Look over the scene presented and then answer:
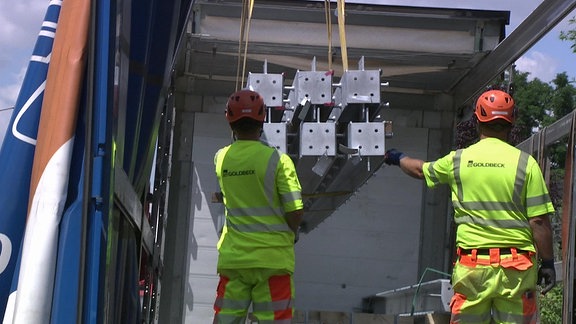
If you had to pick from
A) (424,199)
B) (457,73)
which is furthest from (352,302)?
(457,73)

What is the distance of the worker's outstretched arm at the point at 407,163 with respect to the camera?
5.04 metres

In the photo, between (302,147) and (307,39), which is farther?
(307,39)

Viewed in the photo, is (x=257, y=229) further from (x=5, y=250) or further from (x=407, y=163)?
(x=5, y=250)

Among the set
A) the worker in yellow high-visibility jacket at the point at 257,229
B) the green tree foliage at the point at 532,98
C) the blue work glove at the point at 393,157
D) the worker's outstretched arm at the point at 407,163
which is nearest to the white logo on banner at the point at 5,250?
the worker in yellow high-visibility jacket at the point at 257,229

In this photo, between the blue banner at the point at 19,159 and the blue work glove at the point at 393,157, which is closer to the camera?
the blue banner at the point at 19,159

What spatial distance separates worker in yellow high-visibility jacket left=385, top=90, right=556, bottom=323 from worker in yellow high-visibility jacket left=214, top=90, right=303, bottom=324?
885 millimetres

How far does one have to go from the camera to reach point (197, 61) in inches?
375

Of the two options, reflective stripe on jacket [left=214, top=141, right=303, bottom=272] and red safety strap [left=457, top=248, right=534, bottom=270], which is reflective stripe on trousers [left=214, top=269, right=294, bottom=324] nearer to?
reflective stripe on jacket [left=214, top=141, right=303, bottom=272]

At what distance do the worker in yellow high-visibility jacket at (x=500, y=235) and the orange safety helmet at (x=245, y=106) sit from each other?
3.59 feet

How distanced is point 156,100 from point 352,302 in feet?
16.8

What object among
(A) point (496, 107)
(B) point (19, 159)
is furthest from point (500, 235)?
(B) point (19, 159)

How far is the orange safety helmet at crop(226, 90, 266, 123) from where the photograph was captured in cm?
470

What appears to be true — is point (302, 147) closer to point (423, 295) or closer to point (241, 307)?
point (241, 307)

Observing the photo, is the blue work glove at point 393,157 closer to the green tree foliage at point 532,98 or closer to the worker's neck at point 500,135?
the worker's neck at point 500,135
